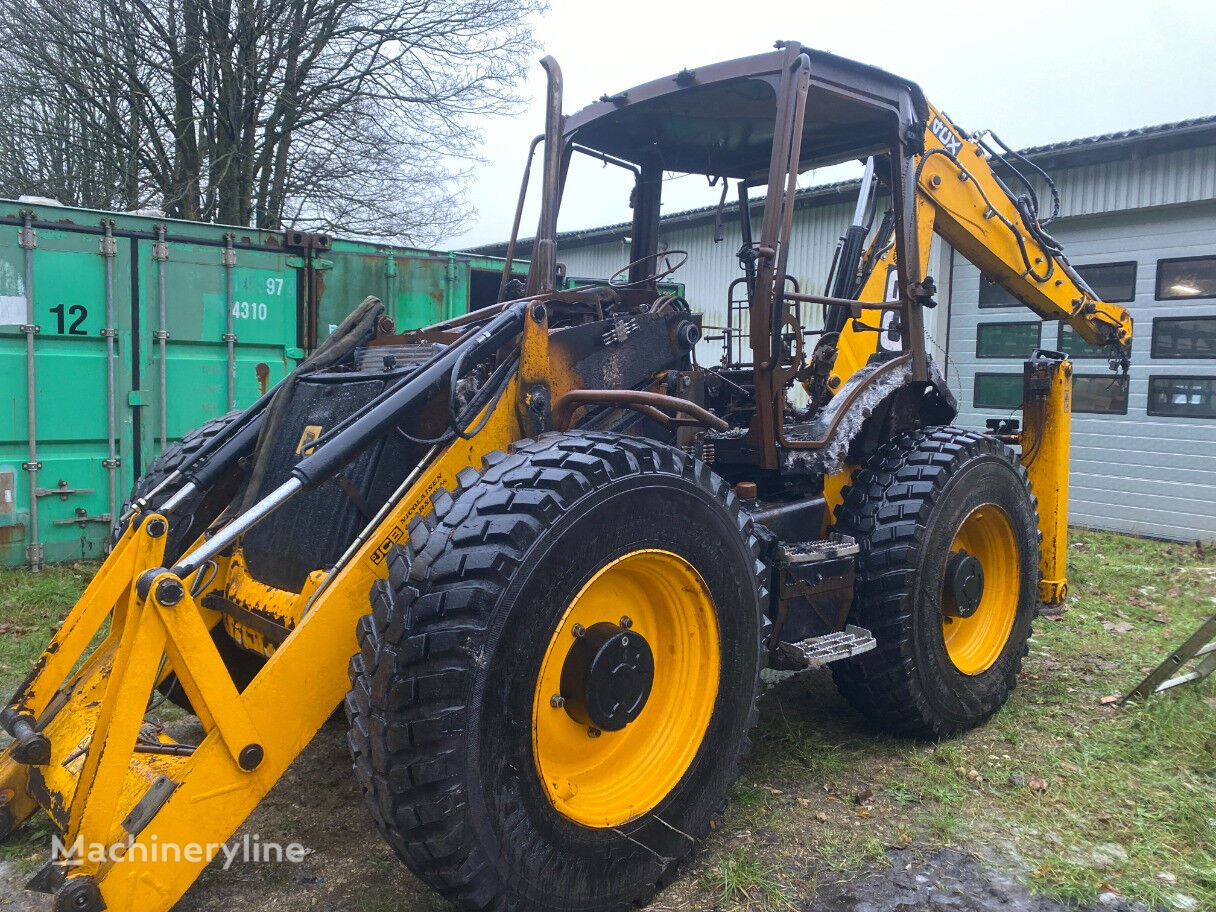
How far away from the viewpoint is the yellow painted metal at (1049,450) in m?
5.12

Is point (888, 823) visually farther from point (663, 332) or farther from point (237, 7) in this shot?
point (237, 7)

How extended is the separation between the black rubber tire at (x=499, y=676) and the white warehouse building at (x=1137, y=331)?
19.9ft

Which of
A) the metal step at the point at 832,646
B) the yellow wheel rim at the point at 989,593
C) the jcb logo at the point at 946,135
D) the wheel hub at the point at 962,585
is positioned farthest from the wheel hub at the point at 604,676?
the jcb logo at the point at 946,135

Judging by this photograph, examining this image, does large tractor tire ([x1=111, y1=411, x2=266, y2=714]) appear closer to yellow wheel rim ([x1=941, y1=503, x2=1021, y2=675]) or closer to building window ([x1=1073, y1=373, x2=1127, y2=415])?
yellow wheel rim ([x1=941, y1=503, x2=1021, y2=675])

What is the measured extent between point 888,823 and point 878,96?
2.96 metres

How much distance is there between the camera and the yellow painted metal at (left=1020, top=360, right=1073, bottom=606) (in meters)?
5.12

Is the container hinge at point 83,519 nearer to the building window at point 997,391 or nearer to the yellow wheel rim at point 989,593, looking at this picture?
the yellow wheel rim at point 989,593

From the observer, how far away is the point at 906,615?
3.84 metres

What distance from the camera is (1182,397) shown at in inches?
375

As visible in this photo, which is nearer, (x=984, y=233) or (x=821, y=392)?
(x=821, y=392)

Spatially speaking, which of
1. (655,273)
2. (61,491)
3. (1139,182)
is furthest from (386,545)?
(1139,182)

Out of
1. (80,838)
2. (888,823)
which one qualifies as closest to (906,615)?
(888,823)

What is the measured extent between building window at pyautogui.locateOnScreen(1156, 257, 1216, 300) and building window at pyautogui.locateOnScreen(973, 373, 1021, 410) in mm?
1749

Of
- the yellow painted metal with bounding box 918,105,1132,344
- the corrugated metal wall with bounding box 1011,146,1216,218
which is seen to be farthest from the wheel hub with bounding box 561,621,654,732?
the corrugated metal wall with bounding box 1011,146,1216,218
